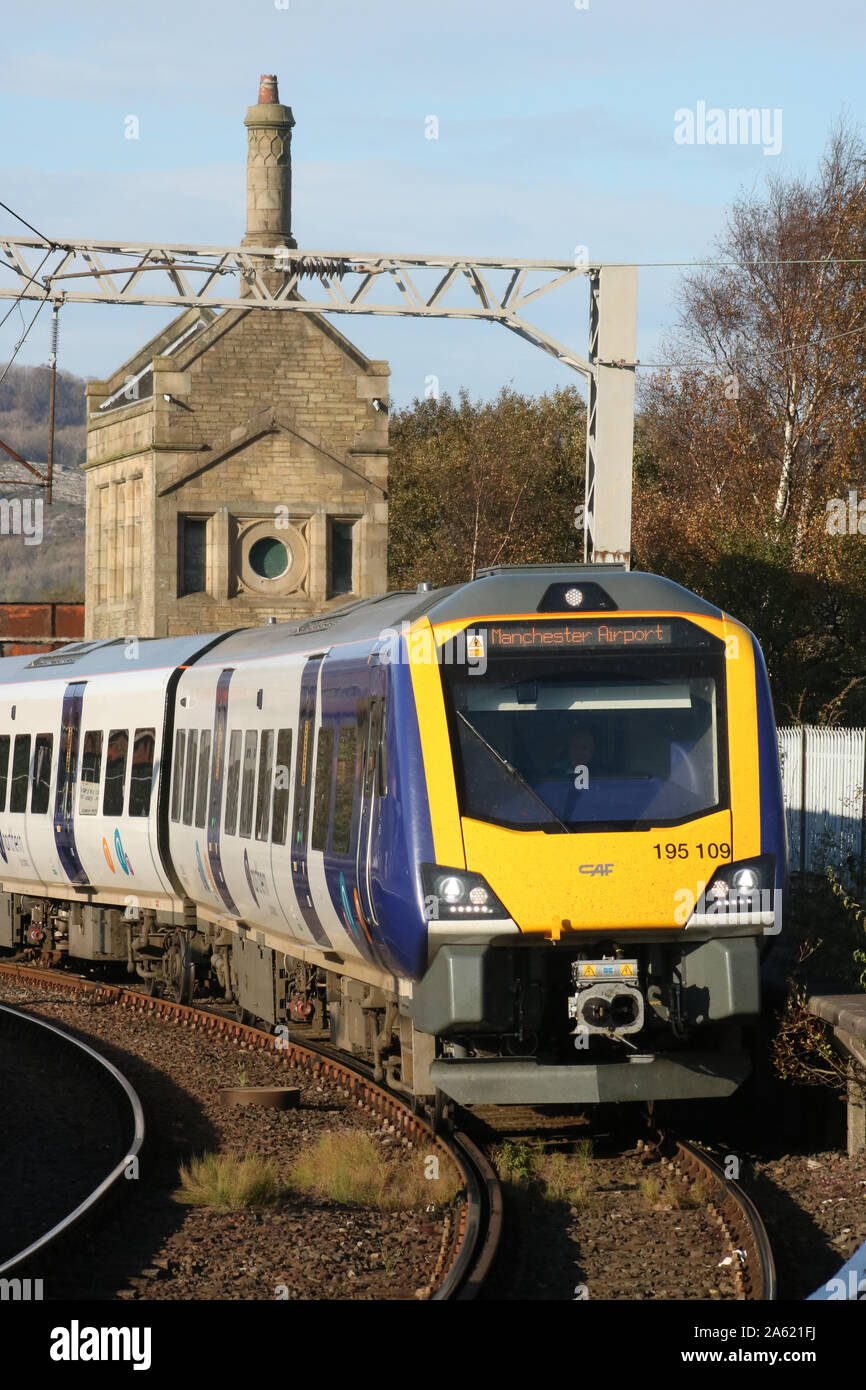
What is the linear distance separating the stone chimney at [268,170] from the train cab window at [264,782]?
46.2 metres

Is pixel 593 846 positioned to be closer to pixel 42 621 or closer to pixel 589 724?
pixel 589 724

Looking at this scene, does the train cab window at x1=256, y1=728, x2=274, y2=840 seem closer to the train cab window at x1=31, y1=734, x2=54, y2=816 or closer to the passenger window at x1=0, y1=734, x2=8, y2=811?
the train cab window at x1=31, y1=734, x2=54, y2=816

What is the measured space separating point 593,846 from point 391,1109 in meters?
3.10

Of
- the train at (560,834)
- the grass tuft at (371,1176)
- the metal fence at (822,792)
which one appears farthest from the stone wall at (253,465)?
the grass tuft at (371,1176)

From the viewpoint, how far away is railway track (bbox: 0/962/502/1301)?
8.67m

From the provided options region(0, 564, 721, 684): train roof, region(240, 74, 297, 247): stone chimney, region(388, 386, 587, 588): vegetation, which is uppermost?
region(240, 74, 297, 247): stone chimney

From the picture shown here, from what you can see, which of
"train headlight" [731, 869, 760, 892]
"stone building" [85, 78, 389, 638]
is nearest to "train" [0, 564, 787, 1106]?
"train headlight" [731, 869, 760, 892]

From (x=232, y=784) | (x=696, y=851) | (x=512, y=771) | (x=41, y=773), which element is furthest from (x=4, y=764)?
(x=696, y=851)

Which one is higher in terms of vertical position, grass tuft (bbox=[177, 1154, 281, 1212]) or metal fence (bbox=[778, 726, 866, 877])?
metal fence (bbox=[778, 726, 866, 877])

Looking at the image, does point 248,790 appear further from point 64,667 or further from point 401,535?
point 401,535

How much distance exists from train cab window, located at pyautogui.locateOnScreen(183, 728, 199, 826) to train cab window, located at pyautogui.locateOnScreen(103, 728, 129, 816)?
1.68 metres

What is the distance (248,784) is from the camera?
47.6 ft

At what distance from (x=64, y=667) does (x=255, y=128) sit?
42.1m
